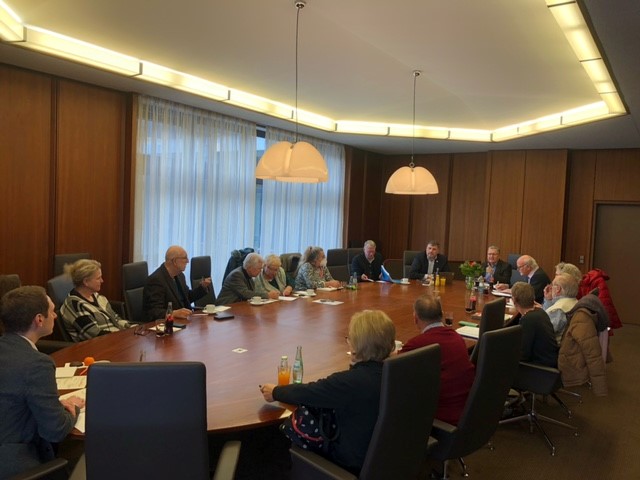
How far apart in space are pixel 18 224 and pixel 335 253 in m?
4.15

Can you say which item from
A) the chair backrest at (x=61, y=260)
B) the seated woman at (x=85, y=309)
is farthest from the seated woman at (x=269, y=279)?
the chair backrest at (x=61, y=260)

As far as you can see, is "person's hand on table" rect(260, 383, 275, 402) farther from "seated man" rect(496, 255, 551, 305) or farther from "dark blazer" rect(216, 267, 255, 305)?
"seated man" rect(496, 255, 551, 305)

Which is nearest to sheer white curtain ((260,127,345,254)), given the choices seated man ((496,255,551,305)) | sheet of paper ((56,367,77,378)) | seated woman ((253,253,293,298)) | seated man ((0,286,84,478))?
seated woman ((253,253,293,298))

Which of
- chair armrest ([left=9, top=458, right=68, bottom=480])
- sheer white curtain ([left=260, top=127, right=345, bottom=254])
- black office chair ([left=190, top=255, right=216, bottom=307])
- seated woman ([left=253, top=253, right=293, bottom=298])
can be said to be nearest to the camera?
chair armrest ([left=9, top=458, right=68, bottom=480])

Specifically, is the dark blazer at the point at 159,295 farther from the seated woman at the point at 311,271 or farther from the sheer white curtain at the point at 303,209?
the sheer white curtain at the point at 303,209

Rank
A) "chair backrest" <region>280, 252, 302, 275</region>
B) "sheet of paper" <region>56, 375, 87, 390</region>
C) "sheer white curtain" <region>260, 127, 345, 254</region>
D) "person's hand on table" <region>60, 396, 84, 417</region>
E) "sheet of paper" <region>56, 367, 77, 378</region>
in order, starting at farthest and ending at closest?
"sheer white curtain" <region>260, 127, 345, 254</region>, "chair backrest" <region>280, 252, 302, 275</region>, "sheet of paper" <region>56, 367, 77, 378</region>, "sheet of paper" <region>56, 375, 87, 390</region>, "person's hand on table" <region>60, 396, 84, 417</region>

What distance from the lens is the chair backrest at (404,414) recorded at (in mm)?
1893

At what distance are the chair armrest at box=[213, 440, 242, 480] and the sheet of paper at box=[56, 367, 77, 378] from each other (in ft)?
3.48

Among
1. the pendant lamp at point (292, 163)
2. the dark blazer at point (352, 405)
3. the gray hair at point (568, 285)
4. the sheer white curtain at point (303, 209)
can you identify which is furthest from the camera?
the sheer white curtain at point (303, 209)

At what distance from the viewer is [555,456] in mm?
3611

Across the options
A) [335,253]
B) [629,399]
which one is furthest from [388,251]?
[629,399]

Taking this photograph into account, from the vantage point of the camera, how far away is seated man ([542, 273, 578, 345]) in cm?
400

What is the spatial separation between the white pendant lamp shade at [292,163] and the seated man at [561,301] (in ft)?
7.11

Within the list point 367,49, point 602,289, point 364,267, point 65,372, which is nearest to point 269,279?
point 364,267
